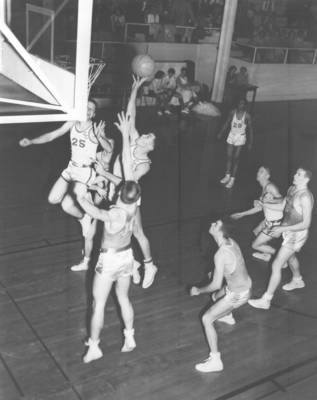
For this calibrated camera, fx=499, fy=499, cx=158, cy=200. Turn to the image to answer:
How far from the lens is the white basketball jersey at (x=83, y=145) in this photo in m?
5.50

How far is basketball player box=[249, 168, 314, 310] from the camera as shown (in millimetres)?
5152

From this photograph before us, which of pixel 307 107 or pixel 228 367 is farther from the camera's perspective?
pixel 307 107

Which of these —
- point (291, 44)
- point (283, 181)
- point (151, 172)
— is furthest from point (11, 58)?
point (291, 44)

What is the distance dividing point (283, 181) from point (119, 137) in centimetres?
373

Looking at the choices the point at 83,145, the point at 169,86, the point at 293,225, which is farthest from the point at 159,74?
the point at 293,225

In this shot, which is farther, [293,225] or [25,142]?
[25,142]

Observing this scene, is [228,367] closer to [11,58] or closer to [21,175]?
[11,58]

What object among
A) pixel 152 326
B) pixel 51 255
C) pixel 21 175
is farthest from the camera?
pixel 21 175

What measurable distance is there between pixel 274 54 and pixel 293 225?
13655mm

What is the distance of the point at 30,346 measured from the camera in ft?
15.0

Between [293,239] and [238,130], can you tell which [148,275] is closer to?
[293,239]

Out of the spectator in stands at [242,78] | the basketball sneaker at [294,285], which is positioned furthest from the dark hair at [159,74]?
the basketball sneaker at [294,285]

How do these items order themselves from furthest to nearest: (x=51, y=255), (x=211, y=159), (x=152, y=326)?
1. (x=211, y=159)
2. (x=51, y=255)
3. (x=152, y=326)

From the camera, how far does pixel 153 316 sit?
519 centimetres
